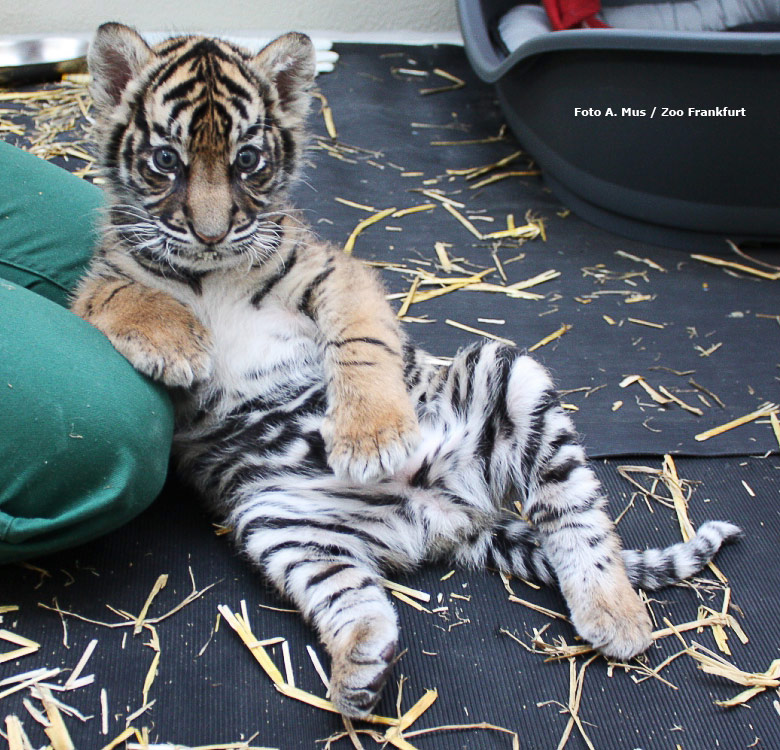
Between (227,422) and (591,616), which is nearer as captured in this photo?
(591,616)

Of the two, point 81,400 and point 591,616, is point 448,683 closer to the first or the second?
point 591,616

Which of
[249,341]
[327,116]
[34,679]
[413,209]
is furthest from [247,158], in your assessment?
[327,116]

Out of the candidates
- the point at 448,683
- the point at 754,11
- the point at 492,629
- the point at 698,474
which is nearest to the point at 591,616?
the point at 492,629

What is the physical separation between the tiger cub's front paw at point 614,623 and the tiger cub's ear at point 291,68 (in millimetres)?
1444

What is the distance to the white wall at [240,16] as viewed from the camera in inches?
194

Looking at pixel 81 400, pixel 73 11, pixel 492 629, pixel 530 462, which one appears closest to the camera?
pixel 81 400

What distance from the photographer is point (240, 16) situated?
17.0 ft

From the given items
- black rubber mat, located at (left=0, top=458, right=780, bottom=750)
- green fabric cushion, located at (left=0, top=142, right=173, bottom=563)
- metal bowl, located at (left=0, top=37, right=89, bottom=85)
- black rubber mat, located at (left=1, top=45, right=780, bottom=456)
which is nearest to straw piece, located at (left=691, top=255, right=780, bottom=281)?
black rubber mat, located at (left=1, top=45, right=780, bottom=456)

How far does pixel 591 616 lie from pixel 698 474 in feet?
2.44

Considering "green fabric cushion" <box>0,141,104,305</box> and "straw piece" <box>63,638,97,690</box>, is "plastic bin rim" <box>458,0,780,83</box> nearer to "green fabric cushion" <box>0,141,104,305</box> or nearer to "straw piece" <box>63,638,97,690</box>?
"green fabric cushion" <box>0,141,104,305</box>

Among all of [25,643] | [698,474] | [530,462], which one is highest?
[25,643]

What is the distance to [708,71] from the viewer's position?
3.13m

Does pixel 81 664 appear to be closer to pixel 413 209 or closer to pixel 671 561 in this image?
pixel 671 561

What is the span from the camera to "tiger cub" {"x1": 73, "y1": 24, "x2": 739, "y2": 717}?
1812 mm
